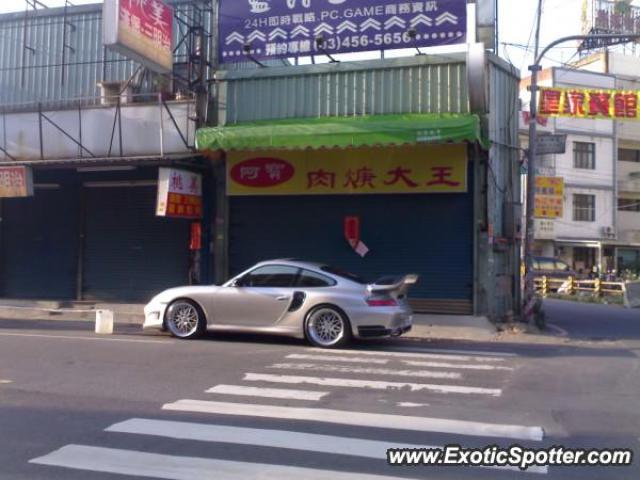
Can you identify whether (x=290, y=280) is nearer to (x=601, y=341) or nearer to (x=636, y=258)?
(x=601, y=341)

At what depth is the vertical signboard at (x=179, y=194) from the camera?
16609 mm

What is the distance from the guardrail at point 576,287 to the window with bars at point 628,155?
14157mm

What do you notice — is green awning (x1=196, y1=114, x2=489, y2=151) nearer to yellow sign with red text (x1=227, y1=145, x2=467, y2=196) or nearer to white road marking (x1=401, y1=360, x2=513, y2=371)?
yellow sign with red text (x1=227, y1=145, x2=467, y2=196)

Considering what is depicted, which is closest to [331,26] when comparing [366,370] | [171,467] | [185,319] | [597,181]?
[185,319]

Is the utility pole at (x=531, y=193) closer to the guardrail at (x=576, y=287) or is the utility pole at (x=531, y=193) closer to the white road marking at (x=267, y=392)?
the white road marking at (x=267, y=392)

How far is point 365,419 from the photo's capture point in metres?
7.27

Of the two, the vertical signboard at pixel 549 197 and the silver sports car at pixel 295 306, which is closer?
the silver sports car at pixel 295 306

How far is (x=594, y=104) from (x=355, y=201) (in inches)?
299

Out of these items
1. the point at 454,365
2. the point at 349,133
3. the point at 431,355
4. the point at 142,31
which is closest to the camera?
the point at 454,365

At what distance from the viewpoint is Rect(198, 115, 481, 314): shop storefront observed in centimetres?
1550

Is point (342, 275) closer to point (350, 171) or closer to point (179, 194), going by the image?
point (350, 171)

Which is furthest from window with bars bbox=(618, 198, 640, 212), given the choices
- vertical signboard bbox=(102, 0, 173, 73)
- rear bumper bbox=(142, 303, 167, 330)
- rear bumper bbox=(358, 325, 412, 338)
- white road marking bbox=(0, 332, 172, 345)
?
white road marking bbox=(0, 332, 172, 345)

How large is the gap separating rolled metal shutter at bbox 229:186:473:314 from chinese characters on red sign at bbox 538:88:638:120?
5.47 m

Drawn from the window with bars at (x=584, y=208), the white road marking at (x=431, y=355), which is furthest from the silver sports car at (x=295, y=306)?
the window with bars at (x=584, y=208)
